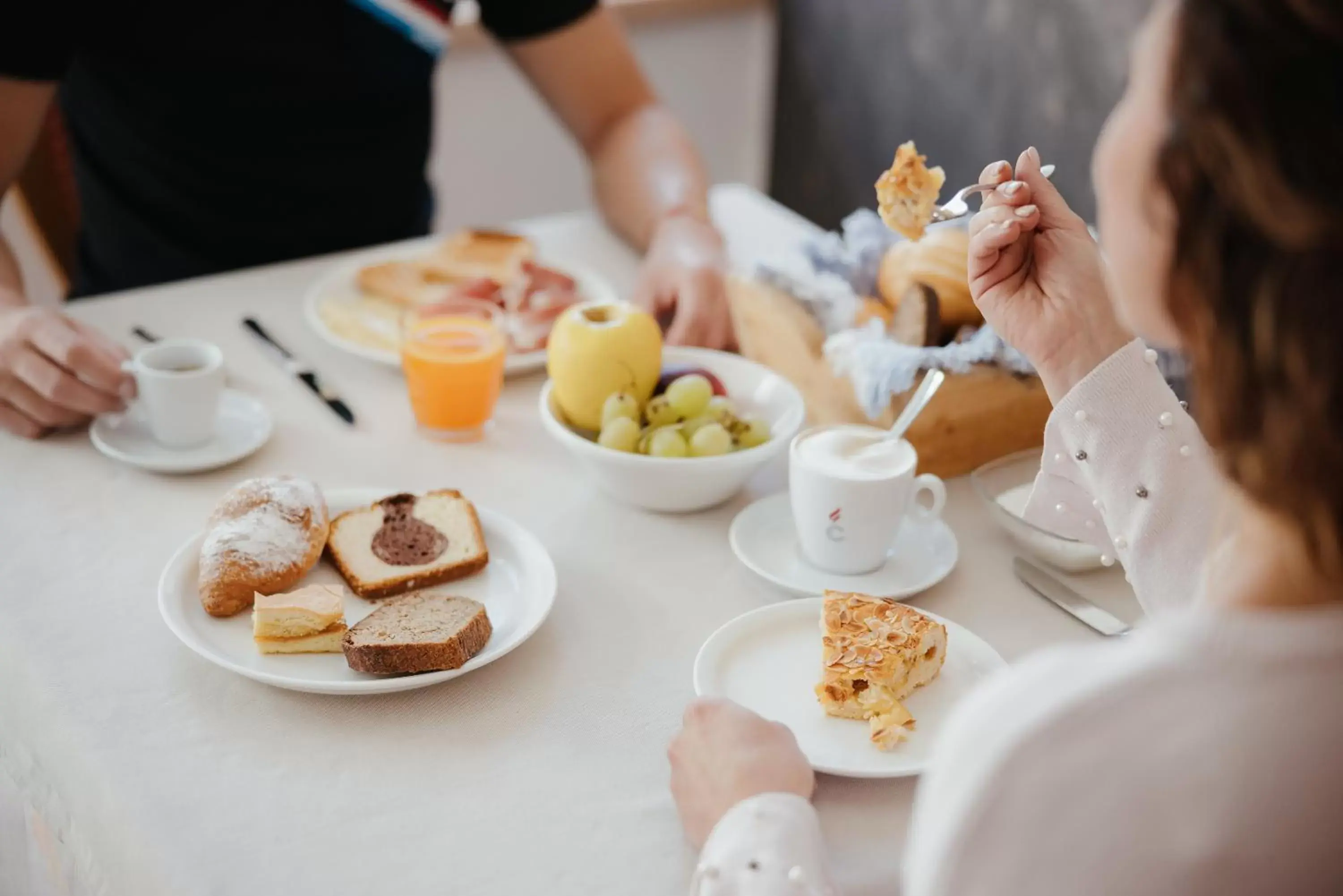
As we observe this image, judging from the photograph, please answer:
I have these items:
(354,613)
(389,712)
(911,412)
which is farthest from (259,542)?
(911,412)

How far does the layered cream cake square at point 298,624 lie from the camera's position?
37.5 inches

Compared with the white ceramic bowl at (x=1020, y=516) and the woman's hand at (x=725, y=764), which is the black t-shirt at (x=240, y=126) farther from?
the woman's hand at (x=725, y=764)

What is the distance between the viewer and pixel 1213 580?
717 millimetres

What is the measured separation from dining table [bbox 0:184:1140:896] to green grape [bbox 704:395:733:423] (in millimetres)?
84

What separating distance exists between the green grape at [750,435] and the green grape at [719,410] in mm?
17

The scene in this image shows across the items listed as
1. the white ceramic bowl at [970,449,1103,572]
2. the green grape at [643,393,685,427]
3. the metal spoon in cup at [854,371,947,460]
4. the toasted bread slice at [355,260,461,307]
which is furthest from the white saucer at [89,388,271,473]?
the white ceramic bowl at [970,449,1103,572]

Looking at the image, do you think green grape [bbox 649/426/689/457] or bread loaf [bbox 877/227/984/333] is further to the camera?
bread loaf [bbox 877/227/984/333]

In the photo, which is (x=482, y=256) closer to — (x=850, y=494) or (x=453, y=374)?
(x=453, y=374)

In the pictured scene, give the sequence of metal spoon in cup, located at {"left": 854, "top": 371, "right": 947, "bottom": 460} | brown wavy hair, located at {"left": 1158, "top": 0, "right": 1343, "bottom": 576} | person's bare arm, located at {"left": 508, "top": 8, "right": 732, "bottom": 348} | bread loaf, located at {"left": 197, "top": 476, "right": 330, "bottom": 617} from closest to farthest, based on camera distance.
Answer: brown wavy hair, located at {"left": 1158, "top": 0, "right": 1343, "bottom": 576} → bread loaf, located at {"left": 197, "top": 476, "right": 330, "bottom": 617} → metal spoon in cup, located at {"left": 854, "top": 371, "right": 947, "bottom": 460} → person's bare arm, located at {"left": 508, "top": 8, "right": 732, "bottom": 348}

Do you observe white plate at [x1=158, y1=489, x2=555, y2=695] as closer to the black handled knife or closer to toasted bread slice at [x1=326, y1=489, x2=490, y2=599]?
toasted bread slice at [x1=326, y1=489, x2=490, y2=599]

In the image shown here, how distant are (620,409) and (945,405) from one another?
31 cm

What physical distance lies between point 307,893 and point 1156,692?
1.64 feet

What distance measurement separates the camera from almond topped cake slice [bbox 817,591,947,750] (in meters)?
0.90

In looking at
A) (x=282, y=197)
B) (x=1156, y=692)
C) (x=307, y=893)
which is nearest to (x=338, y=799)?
(x=307, y=893)
